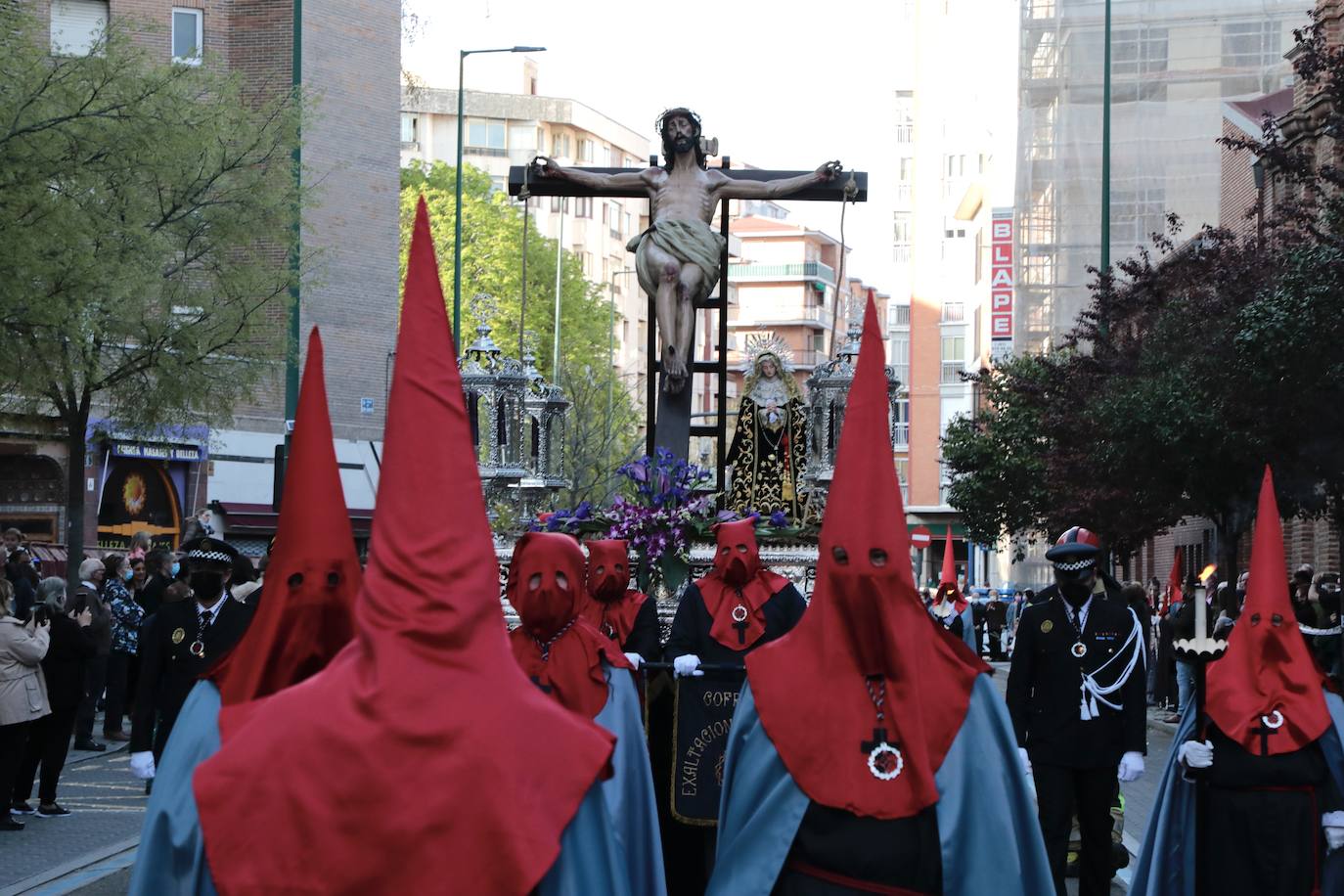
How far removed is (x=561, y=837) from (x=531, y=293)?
57.8m

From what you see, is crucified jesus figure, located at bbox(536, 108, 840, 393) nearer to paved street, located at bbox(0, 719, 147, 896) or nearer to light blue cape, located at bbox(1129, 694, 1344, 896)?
paved street, located at bbox(0, 719, 147, 896)

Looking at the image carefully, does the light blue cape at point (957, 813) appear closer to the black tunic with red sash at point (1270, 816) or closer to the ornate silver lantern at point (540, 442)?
the black tunic with red sash at point (1270, 816)

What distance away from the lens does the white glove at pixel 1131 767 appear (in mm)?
8977

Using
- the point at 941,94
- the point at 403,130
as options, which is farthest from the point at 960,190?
the point at 403,130

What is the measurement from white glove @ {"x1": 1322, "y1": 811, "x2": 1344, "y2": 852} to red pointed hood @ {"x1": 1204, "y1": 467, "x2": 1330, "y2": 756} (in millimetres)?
296

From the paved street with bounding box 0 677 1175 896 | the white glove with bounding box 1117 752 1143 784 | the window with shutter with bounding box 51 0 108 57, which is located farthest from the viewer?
the window with shutter with bounding box 51 0 108 57

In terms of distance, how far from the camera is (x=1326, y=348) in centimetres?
1864

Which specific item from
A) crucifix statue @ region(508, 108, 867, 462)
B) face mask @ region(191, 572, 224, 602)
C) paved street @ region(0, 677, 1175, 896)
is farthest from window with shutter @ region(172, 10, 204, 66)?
face mask @ region(191, 572, 224, 602)

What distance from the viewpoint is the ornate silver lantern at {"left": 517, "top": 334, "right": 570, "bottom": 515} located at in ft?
57.3

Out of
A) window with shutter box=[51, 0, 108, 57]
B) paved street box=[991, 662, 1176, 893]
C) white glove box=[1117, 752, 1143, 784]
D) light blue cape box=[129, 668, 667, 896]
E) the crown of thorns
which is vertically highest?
window with shutter box=[51, 0, 108, 57]

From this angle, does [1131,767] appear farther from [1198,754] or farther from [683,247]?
[683,247]

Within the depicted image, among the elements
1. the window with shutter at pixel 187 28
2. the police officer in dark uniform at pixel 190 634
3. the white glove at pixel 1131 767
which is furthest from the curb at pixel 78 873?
the window with shutter at pixel 187 28

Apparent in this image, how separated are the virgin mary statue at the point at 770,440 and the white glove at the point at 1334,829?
24.9 ft

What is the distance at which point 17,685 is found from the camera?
13.4 m
